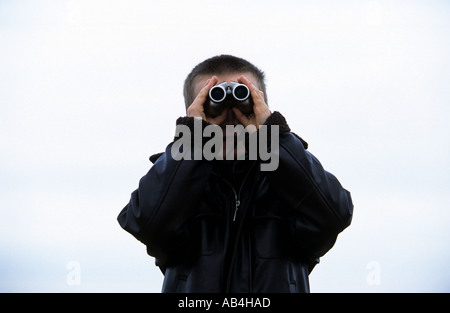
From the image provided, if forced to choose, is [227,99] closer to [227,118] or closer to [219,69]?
[227,118]

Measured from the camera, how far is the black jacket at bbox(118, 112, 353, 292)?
1.40 metres

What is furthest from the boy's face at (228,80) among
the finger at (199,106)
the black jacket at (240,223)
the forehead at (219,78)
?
the black jacket at (240,223)

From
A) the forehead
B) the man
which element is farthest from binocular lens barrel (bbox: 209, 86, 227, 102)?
the forehead

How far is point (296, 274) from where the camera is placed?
56.9 inches

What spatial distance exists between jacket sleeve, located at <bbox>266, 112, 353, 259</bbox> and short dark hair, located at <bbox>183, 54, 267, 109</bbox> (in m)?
0.56

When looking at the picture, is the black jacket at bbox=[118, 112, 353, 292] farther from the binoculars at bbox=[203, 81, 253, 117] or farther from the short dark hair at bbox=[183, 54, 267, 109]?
the short dark hair at bbox=[183, 54, 267, 109]

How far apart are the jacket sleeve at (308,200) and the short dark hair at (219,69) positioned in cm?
56

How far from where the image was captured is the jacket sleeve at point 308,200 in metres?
1.42

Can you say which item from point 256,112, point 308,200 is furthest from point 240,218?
point 256,112
